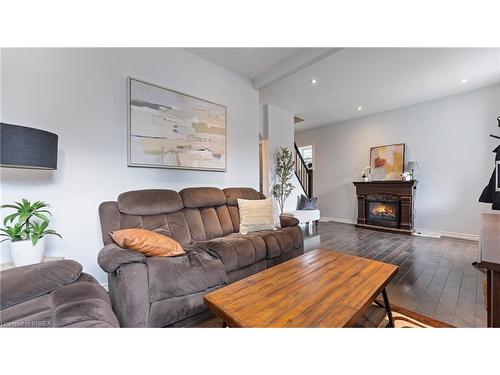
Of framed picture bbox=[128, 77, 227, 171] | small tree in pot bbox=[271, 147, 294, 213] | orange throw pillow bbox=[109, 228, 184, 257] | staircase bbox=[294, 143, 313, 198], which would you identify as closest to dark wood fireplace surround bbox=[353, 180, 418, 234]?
staircase bbox=[294, 143, 313, 198]

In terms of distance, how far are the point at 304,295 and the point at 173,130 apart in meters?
2.23

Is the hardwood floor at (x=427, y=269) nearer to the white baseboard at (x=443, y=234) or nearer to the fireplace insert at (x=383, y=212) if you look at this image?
the white baseboard at (x=443, y=234)

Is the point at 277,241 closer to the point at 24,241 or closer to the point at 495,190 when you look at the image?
the point at 24,241

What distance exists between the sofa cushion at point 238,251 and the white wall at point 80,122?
44.6 inches

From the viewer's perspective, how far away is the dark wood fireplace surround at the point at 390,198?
4176 millimetres

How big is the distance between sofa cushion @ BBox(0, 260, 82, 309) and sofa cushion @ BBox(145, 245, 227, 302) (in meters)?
0.41

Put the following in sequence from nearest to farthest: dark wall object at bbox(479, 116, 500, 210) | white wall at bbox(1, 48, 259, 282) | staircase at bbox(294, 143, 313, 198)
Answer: white wall at bbox(1, 48, 259, 282)
dark wall object at bbox(479, 116, 500, 210)
staircase at bbox(294, 143, 313, 198)

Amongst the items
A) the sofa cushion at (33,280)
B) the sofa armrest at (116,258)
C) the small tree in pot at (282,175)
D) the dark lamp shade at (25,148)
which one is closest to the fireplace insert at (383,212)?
the small tree in pot at (282,175)

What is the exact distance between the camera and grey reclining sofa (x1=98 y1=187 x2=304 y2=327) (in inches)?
50.8

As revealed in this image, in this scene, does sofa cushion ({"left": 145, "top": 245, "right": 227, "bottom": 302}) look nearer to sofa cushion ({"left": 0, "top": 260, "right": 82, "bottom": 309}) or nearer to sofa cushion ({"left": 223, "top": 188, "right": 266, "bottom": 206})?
sofa cushion ({"left": 0, "top": 260, "right": 82, "bottom": 309})

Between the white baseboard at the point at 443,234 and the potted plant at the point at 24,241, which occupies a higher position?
the potted plant at the point at 24,241

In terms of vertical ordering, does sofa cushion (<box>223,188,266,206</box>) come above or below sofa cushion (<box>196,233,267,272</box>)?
above

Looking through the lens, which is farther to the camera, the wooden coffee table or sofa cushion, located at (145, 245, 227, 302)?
sofa cushion, located at (145, 245, 227, 302)
